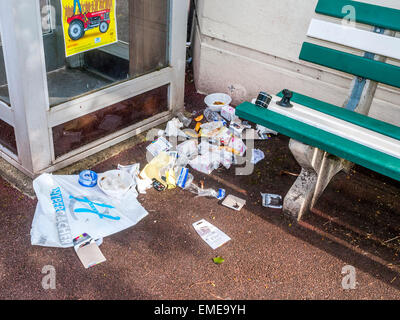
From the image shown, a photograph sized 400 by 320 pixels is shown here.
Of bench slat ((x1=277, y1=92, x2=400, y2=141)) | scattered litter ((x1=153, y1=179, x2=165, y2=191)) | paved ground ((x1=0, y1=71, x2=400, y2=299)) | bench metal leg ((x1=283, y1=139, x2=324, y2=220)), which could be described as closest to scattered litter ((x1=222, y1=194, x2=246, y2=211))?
paved ground ((x1=0, y1=71, x2=400, y2=299))

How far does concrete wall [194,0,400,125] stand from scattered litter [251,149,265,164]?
0.75 m

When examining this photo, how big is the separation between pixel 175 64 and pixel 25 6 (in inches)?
62.0

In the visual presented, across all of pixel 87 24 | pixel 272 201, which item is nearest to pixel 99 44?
pixel 87 24

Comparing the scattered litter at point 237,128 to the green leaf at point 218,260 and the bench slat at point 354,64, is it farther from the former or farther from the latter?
the green leaf at point 218,260

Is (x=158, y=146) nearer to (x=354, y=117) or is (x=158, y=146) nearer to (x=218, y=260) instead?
(x=218, y=260)

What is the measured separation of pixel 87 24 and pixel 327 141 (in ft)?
6.28

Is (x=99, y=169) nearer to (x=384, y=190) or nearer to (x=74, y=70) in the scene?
(x=74, y=70)

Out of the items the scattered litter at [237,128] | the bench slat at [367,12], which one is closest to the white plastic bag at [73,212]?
the scattered litter at [237,128]

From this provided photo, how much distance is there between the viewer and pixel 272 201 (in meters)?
3.44

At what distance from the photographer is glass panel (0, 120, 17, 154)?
11.3ft

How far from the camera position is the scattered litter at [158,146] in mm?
3836

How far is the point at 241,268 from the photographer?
2.88 metres

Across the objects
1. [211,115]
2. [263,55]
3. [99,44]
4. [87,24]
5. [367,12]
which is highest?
[367,12]
